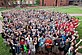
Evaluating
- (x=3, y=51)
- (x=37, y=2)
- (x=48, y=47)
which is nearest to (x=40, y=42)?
(x=48, y=47)

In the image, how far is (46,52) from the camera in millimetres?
15852

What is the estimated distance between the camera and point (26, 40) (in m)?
15.1

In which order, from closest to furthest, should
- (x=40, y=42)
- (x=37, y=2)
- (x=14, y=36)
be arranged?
(x=40, y=42) < (x=14, y=36) < (x=37, y=2)

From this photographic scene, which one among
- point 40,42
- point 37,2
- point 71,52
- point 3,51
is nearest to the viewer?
point 71,52

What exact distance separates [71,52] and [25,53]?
2388 millimetres

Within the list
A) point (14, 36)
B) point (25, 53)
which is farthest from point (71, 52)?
point (14, 36)

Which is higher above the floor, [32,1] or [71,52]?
[71,52]

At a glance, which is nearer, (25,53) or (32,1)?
(25,53)

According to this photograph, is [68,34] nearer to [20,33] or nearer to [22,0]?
[20,33]

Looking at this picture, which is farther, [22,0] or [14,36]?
[22,0]

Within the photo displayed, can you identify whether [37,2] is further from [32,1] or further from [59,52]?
[59,52]

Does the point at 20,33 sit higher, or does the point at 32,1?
the point at 20,33

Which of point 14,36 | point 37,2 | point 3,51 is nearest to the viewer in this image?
point 14,36

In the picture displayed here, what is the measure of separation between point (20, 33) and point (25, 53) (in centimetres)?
244
